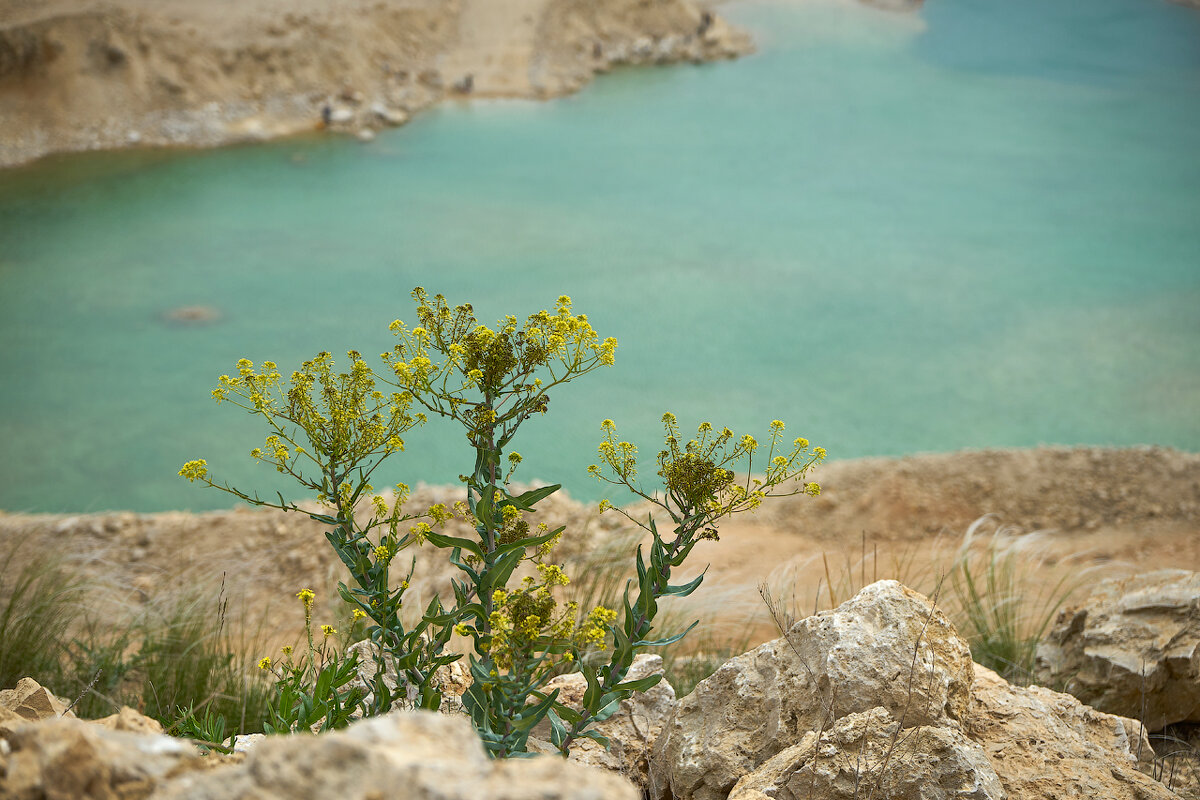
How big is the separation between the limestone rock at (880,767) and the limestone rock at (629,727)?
465mm

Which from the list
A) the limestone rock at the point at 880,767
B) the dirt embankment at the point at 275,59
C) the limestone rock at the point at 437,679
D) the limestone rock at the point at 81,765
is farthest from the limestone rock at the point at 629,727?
the dirt embankment at the point at 275,59

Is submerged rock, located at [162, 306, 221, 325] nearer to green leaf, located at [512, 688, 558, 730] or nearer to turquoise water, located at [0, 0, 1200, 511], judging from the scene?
turquoise water, located at [0, 0, 1200, 511]

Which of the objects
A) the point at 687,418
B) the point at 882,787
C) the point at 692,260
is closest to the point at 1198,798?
the point at 882,787

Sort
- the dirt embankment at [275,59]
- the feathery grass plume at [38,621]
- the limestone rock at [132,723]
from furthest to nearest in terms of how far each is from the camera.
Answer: the dirt embankment at [275,59], the feathery grass plume at [38,621], the limestone rock at [132,723]

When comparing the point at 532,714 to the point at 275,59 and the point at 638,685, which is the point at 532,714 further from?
the point at 275,59

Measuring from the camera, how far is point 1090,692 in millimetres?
3371

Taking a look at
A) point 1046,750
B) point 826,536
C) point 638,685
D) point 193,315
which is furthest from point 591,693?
point 193,315

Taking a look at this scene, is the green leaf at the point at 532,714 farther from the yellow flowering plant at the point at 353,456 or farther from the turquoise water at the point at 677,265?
the turquoise water at the point at 677,265

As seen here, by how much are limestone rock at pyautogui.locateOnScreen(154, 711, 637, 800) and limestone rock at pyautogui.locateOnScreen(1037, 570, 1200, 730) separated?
8.85 ft

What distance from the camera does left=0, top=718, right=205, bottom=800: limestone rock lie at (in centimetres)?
114

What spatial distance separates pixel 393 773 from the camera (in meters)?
1.03

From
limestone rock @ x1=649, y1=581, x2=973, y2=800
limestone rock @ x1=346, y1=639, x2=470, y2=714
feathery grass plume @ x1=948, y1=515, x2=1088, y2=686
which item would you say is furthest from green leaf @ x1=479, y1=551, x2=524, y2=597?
feathery grass plume @ x1=948, y1=515, x2=1088, y2=686

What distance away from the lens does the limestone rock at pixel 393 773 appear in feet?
3.37

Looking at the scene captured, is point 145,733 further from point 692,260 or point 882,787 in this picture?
point 692,260
